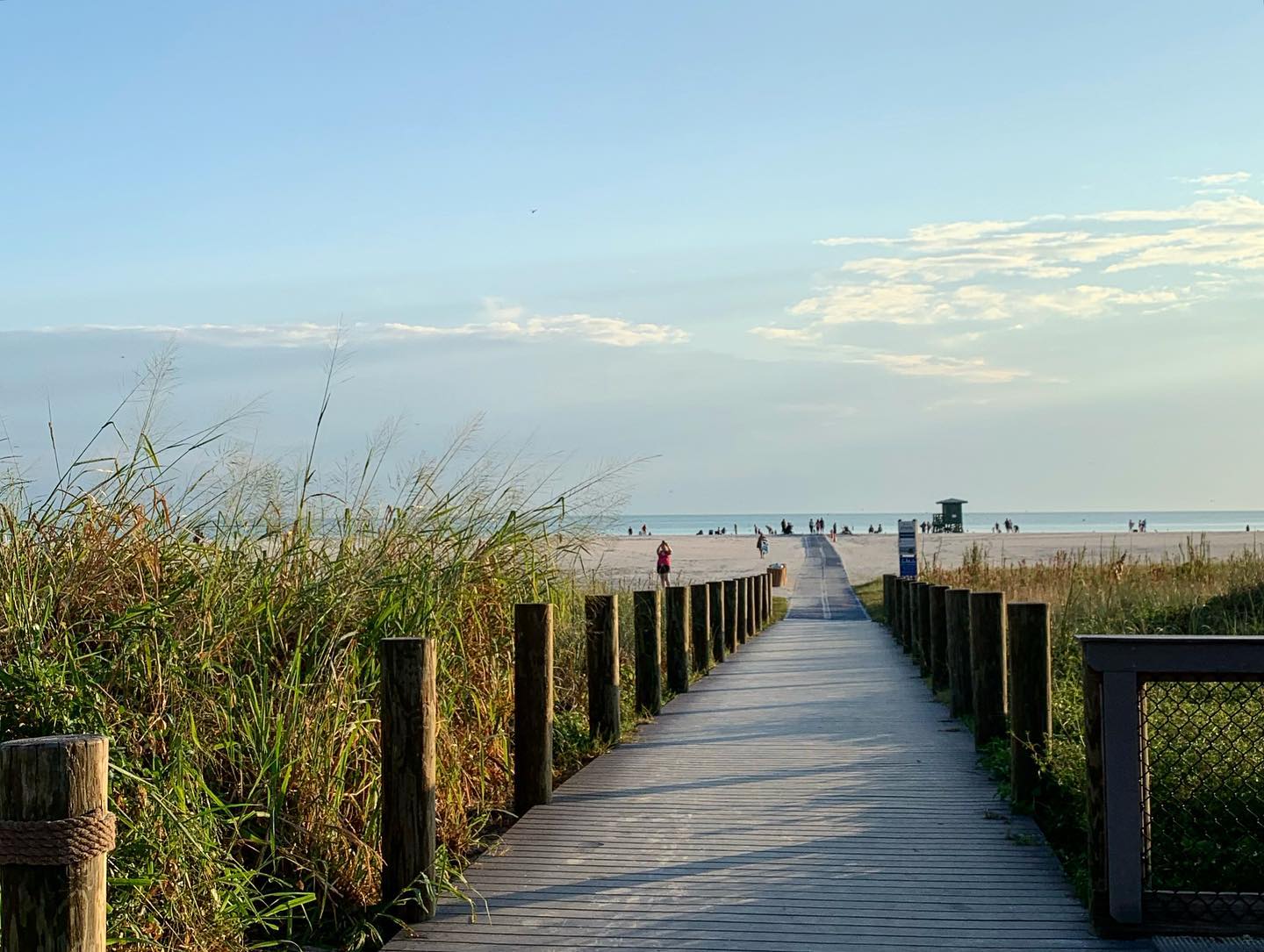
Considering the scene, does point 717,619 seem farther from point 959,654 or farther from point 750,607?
point 959,654

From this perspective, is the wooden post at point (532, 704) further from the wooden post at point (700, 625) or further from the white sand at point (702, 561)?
the white sand at point (702, 561)

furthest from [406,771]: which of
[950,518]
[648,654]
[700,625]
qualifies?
[950,518]

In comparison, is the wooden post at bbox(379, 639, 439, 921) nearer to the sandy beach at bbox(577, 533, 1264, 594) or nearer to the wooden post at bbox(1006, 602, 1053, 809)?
the wooden post at bbox(1006, 602, 1053, 809)

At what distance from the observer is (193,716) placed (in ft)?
17.5

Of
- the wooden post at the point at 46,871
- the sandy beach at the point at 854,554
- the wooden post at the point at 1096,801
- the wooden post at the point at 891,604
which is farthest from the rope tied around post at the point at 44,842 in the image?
the sandy beach at the point at 854,554

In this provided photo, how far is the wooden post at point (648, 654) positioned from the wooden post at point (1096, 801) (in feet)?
20.2

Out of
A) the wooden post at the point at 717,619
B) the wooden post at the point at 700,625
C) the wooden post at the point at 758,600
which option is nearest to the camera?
the wooden post at the point at 700,625

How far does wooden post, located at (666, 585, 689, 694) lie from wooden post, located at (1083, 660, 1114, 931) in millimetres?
7635

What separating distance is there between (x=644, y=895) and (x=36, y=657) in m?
2.69

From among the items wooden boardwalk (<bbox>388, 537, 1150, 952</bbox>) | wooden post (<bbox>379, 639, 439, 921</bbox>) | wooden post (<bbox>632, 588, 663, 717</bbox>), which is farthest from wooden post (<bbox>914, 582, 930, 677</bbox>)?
wooden post (<bbox>379, 639, 439, 921</bbox>)

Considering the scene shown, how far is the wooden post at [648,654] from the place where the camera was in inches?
438

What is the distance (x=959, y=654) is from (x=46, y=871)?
8.57 m

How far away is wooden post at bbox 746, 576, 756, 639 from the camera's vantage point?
20.8 m

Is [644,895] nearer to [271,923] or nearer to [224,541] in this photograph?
[271,923]
